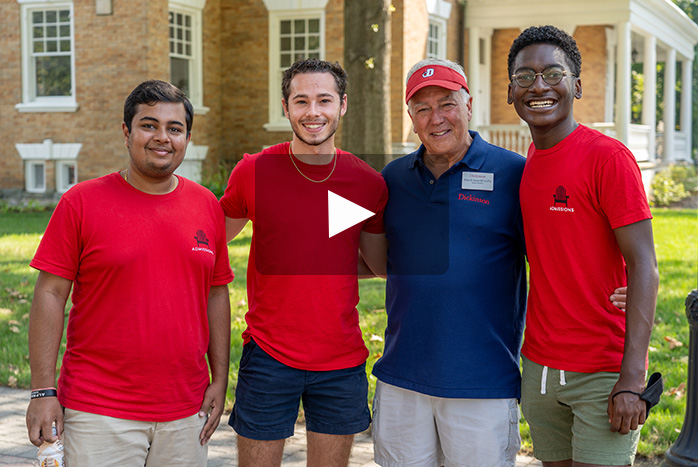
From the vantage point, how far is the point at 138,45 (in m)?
14.7

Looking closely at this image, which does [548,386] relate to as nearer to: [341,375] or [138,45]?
[341,375]

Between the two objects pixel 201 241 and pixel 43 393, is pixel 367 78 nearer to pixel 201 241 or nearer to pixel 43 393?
pixel 201 241

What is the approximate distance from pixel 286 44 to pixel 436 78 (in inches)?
534

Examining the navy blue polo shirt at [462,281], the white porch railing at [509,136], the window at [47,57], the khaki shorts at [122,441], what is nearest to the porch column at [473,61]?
the white porch railing at [509,136]

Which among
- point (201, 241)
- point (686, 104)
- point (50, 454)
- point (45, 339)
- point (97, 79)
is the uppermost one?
point (686, 104)

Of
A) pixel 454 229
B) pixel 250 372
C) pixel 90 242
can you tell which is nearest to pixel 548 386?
pixel 454 229

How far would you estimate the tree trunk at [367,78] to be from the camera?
912cm

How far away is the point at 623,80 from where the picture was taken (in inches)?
678

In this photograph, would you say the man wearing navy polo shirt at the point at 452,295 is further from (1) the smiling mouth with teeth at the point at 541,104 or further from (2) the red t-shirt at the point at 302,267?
(1) the smiling mouth with teeth at the point at 541,104

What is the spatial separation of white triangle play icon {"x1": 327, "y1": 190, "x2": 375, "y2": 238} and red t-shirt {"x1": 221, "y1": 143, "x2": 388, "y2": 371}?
2 cm

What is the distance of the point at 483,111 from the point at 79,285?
59.6ft

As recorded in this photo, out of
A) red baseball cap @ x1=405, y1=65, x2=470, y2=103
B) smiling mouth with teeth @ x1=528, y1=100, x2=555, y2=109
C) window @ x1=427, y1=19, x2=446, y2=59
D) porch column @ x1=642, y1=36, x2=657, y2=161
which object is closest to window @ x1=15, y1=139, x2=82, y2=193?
window @ x1=427, y1=19, x2=446, y2=59

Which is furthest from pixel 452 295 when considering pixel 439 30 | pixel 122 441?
pixel 439 30

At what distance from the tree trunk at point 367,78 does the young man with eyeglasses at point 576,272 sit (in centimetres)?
601
